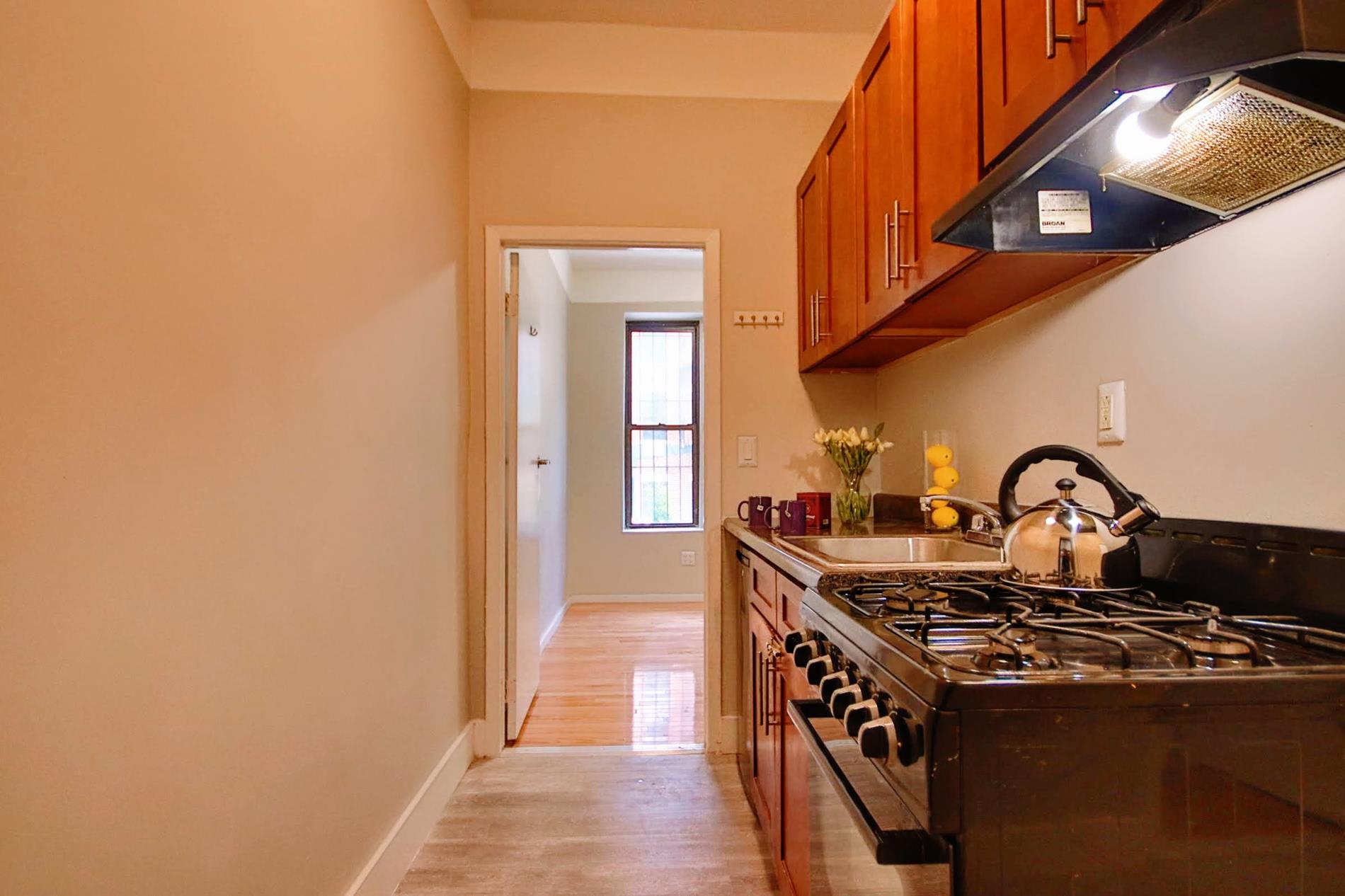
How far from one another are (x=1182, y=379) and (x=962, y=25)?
31.2 inches

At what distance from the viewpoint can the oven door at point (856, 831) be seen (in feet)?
2.06

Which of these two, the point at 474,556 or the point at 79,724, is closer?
the point at 79,724

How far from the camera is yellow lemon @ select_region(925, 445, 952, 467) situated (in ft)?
6.47

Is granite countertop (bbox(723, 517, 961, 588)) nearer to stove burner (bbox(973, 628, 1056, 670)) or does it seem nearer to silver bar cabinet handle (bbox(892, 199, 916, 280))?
stove burner (bbox(973, 628, 1056, 670))

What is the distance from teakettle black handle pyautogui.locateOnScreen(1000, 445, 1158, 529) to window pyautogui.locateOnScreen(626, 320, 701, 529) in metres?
4.24

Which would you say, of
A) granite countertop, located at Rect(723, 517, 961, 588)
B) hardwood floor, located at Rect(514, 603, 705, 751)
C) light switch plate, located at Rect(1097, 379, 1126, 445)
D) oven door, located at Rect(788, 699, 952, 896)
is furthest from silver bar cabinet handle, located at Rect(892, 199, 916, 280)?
hardwood floor, located at Rect(514, 603, 705, 751)

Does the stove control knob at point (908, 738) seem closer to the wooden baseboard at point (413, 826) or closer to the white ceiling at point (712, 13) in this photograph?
the wooden baseboard at point (413, 826)

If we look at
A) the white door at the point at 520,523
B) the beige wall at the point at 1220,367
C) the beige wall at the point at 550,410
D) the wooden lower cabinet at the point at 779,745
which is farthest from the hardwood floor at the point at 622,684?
the beige wall at the point at 1220,367

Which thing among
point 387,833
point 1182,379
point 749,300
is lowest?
point 387,833

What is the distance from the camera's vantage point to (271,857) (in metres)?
1.15

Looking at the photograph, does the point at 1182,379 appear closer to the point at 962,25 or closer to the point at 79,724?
the point at 962,25

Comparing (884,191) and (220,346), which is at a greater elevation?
(884,191)

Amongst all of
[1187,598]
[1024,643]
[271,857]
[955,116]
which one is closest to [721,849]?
[271,857]


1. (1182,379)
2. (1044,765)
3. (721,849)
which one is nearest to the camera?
(1044,765)
